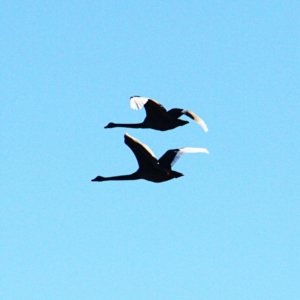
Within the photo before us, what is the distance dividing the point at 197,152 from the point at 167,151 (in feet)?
4.23

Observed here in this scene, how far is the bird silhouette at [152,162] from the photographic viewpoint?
38.8 meters

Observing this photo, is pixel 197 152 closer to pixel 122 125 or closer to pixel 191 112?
pixel 191 112

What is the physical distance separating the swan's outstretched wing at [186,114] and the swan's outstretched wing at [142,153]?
2.56 m

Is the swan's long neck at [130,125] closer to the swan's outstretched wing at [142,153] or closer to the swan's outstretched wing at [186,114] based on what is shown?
the swan's outstretched wing at [186,114]

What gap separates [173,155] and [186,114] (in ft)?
8.04

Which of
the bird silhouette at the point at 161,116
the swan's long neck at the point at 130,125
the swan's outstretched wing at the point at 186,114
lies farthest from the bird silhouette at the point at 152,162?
the swan's long neck at the point at 130,125

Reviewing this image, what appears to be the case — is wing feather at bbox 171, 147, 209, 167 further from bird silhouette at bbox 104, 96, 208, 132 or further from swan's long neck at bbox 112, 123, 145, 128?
swan's long neck at bbox 112, 123, 145, 128

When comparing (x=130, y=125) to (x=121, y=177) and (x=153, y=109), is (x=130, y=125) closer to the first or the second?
(x=153, y=109)

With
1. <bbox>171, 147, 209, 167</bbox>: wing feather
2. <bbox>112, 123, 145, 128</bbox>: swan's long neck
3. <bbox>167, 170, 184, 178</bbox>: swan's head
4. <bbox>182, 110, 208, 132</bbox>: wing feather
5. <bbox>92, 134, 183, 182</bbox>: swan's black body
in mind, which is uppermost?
<bbox>112, 123, 145, 128</bbox>: swan's long neck

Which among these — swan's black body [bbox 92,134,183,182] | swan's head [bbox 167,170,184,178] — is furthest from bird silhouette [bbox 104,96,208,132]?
swan's head [bbox 167,170,184,178]

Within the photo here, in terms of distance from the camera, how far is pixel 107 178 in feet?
137

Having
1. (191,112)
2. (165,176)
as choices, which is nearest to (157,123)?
(191,112)

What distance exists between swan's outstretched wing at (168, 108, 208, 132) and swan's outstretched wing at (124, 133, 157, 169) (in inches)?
101

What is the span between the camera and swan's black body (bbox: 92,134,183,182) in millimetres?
38781
